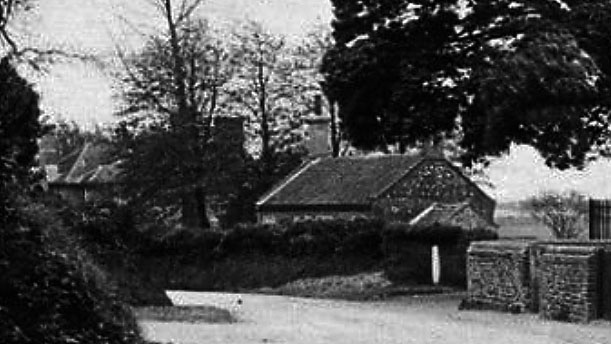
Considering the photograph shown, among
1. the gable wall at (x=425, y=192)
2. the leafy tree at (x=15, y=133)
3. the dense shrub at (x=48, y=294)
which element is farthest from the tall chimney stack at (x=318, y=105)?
the dense shrub at (x=48, y=294)

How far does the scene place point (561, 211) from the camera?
2285 inches

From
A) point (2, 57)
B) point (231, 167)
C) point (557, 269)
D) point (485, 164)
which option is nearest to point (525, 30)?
point (485, 164)

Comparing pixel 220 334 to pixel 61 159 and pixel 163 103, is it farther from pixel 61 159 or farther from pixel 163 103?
pixel 61 159

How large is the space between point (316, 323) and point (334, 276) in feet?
63.9

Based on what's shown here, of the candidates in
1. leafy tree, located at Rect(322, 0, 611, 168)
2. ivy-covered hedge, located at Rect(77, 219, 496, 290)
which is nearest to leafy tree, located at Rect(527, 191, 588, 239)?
ivy-covered hedge, located at Rect(77, 219, 496, 290)

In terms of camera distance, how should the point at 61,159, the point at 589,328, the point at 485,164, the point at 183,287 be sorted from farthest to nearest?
the point at 61,159, the point at 183,287, the point at 485,164, the point at 589,328

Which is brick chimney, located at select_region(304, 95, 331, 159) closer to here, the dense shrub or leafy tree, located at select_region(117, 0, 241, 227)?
leafy tree, located at select_region(117, 0, 241, 227)

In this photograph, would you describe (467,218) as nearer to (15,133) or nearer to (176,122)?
(176,122)

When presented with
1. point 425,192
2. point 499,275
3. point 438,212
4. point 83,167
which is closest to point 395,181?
point 425,192

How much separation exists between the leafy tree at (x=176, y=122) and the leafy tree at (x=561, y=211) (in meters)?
16.9

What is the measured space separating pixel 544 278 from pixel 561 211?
35.5 m

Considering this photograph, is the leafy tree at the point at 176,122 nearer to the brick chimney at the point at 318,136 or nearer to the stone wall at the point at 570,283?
the brick chimney at the point at 318,136

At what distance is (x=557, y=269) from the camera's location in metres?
22.9

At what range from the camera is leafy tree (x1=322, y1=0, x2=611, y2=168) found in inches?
1080
